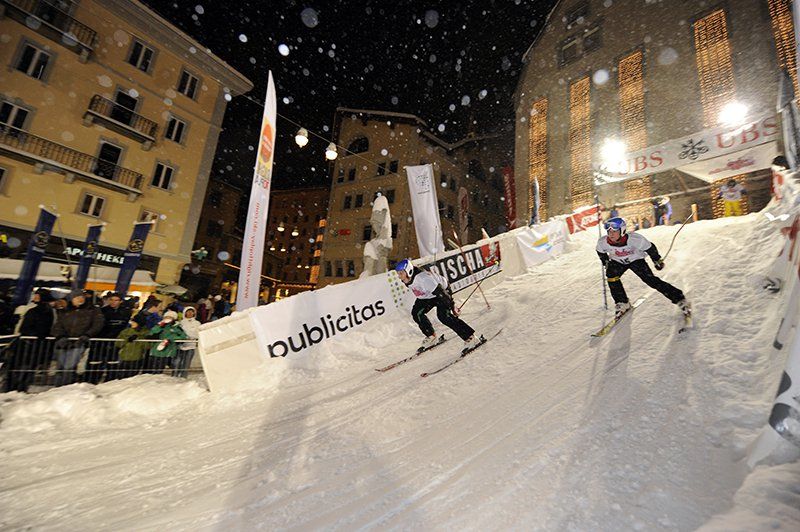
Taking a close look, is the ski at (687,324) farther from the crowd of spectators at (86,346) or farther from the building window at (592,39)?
the building window at (592,39)

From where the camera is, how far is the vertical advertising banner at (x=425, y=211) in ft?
37.2

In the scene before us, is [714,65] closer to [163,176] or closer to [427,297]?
[427,297]

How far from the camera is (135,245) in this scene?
1515 cm

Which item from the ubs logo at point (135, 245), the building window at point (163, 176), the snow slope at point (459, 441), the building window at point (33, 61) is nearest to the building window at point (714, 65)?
the snow slope at point (459, 441)

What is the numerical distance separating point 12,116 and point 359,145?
2591cm

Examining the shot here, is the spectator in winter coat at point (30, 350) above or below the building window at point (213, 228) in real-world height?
below

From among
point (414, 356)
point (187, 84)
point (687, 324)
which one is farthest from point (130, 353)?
point (187, 84)

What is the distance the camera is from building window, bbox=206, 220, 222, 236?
126ft

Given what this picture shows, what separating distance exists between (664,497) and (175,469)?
4.07m

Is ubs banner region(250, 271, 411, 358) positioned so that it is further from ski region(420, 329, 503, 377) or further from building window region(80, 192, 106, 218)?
building window region(80, 192, 106, 218)

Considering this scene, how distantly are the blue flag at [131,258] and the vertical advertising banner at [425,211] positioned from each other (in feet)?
38.2

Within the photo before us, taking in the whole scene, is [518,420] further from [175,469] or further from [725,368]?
[175,469]

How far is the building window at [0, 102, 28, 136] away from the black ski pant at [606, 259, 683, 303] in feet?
82.3

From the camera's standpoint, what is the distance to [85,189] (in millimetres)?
18641
